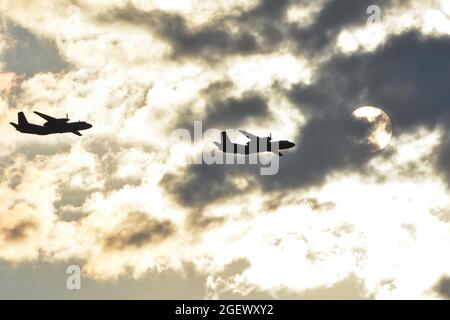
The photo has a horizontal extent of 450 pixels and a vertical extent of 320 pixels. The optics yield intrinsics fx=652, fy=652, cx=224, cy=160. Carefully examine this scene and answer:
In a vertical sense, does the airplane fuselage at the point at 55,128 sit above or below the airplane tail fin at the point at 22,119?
below

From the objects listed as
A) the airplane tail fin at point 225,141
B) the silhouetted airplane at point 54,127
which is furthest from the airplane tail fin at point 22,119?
the airplane tail fin at point 225,141

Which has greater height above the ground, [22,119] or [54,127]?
[22,119]

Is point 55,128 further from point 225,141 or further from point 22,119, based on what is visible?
point 225,141

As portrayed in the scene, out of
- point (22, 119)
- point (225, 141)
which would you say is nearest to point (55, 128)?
point (22, 119)

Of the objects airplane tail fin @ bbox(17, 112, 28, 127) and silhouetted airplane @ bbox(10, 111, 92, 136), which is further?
airplane tail fin @ bbox(17, 112, 28, 127)

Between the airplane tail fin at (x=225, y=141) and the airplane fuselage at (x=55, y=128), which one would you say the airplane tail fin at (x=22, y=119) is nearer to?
the airplane fuselage at (x=55, y=128)

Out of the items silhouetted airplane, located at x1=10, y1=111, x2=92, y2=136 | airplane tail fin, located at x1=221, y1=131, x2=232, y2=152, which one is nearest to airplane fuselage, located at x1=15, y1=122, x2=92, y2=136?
silhouetted airplane, located at x1=10, y1=111, x2=92, y2=136

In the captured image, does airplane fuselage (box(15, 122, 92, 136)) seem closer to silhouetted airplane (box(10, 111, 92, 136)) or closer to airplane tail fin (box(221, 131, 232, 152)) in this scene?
silhouetted airplane (box(10, 111, 92, 136))

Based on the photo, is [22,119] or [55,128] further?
[22,119]
